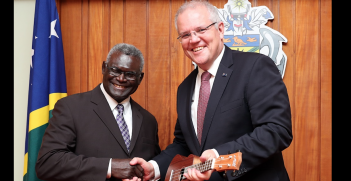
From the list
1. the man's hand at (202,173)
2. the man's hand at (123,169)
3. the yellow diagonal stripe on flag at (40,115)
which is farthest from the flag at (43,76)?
the man's hand at (202,173)

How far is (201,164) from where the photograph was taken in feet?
5.11

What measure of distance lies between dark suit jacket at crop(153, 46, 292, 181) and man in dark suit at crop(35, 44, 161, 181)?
42 cm

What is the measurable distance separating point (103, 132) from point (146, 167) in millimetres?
356

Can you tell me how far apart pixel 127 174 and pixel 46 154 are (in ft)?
1.66

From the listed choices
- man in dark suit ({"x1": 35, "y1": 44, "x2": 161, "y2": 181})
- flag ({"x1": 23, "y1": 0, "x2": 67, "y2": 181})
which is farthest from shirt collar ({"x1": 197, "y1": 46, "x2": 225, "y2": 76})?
flag ({"x1": 23, "y1": 0, "x2": 67, "y2": 181})

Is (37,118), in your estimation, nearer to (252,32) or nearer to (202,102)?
(202,102)

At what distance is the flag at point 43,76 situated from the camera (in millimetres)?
2629

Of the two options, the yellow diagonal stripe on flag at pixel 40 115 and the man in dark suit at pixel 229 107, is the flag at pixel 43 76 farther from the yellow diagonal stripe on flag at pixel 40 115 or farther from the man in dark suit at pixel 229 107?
the man in dark suit at pixel 229 107

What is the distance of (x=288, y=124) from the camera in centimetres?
162

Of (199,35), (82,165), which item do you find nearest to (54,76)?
(82,165)

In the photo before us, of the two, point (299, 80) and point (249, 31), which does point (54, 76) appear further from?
point (299, 80)

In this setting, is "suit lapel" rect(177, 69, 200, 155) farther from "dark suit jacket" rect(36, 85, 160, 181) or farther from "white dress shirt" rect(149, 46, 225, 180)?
"dark suit jacket" rect(36, 85, 160, 181)
